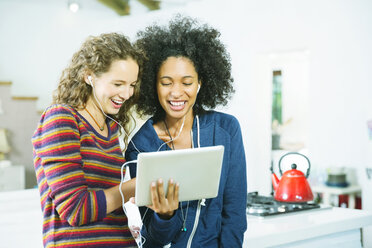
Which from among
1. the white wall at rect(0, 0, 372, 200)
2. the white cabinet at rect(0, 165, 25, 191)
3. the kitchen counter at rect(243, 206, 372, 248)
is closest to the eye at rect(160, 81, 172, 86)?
the kitchen counter at rect(243, 206, 372, 248)

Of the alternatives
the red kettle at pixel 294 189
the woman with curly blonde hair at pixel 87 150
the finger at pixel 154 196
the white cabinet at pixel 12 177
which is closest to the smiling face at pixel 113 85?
the woman with curly blonde hair at pixel 87 150

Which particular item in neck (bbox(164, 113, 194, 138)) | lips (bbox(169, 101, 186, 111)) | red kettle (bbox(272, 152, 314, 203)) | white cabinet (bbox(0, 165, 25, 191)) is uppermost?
lips (bbox(169, 101, 186, 111))

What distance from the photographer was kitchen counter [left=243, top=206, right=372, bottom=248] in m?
1.60

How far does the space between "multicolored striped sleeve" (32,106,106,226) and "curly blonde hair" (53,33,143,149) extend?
0.11m

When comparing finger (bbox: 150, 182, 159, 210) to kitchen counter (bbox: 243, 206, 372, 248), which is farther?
kitchen counter (bbox: 243, 206, 372, 248)

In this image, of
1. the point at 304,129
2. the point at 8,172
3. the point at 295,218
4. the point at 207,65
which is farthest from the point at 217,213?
the point at 304,129

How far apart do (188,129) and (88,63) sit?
388mm

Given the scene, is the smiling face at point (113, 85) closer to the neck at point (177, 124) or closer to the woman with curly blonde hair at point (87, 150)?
the woman with curly blonde hair at point (87, 150)

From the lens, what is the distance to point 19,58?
5.92 meters

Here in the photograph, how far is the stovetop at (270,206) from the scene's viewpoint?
186 cm

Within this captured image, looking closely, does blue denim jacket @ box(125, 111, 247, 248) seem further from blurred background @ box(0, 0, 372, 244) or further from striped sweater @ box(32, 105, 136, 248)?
blurred background @ box(0, 0, 372, 244)

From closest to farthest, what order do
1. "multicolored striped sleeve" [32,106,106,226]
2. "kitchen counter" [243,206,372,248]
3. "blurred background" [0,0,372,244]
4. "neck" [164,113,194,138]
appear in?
"multicolored striped sleeve" [32,106,106,226] < "neck" [164,113,194,138] < "kitchen counter" [243,206,372,248] < "blurred background" [0,0,372,244]

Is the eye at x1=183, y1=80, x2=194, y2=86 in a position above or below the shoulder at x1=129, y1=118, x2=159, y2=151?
above

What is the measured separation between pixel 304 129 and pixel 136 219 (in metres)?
5.83
